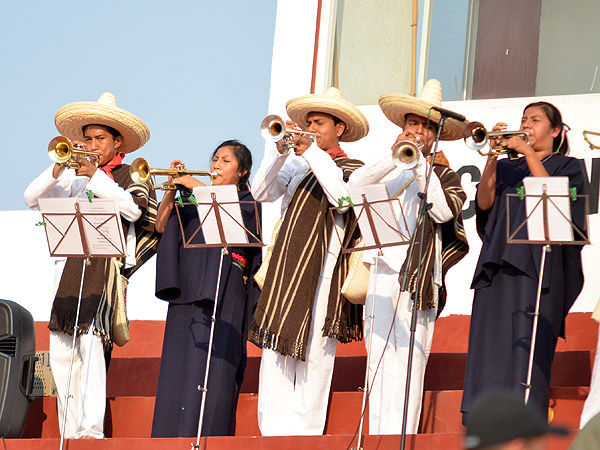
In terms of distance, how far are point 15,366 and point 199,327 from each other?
3.94ft

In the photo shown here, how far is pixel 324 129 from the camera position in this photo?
671cm

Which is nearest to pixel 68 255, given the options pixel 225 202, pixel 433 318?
pixel 225 202

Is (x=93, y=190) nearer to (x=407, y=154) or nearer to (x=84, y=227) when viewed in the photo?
(x=84, y=227)

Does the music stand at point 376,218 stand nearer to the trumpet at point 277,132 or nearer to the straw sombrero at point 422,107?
the trumpet at point 277,132

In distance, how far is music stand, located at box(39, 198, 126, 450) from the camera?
6.03m

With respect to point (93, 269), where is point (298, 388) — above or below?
below

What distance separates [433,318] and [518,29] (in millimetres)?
4187

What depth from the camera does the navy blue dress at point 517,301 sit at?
582 centimetres

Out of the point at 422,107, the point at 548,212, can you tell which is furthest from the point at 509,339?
the point at 422,107

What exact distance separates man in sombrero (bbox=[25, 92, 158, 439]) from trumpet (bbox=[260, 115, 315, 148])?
97 cm

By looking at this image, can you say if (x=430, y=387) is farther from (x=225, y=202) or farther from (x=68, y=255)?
(x=68, y=255)

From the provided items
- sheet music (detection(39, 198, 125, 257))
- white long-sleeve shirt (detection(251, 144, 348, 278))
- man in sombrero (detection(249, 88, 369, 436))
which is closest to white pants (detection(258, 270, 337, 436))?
man in sombrero (detection(249, 88, 369, 436))

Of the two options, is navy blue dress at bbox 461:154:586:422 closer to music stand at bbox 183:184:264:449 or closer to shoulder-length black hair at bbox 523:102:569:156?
shoulder-length black hair at bbox 523:102:569:156

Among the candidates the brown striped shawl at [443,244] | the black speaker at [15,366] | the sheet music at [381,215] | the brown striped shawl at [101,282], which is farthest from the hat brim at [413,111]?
the black speaker at [15,366]
